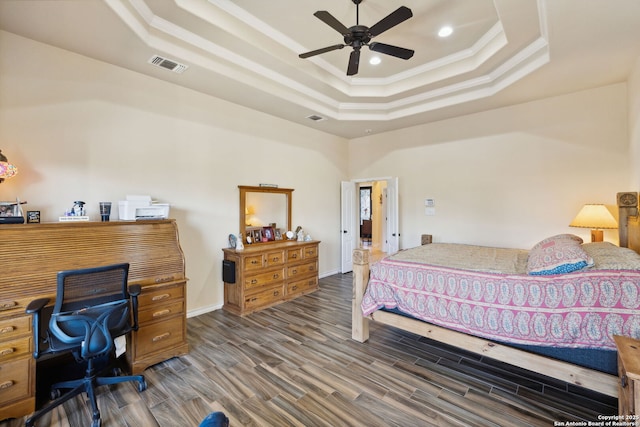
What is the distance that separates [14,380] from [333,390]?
231 centimetres

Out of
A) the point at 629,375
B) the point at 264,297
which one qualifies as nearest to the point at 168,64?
the point at 264,297

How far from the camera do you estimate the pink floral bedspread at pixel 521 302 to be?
6.27 feet

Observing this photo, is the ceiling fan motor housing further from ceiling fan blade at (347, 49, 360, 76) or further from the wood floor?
the wood floor

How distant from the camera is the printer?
282 centimetres

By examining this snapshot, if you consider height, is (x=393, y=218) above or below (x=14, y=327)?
above

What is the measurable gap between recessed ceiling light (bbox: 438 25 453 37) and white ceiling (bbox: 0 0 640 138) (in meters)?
0.07

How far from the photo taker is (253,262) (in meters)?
3.92

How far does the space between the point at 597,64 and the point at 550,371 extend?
3.25 metres

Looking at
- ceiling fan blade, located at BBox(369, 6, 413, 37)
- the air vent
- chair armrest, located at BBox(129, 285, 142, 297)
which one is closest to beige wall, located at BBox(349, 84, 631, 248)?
ceiling fan blade, located at BBox(369, 6, 413, 37)

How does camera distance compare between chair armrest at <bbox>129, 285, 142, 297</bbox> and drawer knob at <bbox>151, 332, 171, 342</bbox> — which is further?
drawer knob at <bbox>151, 332, 171, 342</bbox>

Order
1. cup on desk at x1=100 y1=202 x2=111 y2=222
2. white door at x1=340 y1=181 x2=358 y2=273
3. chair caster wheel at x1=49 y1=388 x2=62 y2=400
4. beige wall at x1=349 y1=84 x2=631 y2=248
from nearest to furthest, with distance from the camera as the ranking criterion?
chair caster wheel at x1=49 y1=388 x2=62 y2=400, cup on desk at x1=100 y1=202 x2=111 y2=222, beige wall at x1=349 y1=84 x2=631 y2=248, white door at x1=340 y1=181 x2=358 y2=273

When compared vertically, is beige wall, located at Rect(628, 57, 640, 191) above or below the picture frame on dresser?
above

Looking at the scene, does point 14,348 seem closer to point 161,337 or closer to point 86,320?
point 86,320

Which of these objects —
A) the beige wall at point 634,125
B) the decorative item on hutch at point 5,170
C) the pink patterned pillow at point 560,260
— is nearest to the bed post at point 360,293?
the pink patterned pillow at point 560,260
